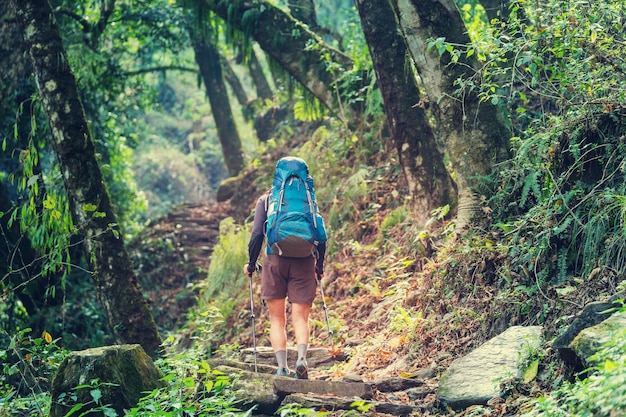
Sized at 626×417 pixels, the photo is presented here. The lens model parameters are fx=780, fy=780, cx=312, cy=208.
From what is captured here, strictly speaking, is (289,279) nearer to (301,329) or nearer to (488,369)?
(301,329)

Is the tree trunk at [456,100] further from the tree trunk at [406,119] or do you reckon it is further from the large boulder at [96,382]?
the large boulder at [96,382]

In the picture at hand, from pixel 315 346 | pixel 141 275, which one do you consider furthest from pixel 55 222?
pixel 141 275

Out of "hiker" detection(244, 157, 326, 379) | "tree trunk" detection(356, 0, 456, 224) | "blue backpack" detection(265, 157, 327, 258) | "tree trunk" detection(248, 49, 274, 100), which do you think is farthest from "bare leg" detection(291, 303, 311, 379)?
"tree trunk" detection(248, 49, 274, 100)

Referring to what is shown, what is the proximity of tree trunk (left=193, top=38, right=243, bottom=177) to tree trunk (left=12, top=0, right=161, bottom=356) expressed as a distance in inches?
462

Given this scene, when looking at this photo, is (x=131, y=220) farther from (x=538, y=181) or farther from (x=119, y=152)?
(x=538, y=181)

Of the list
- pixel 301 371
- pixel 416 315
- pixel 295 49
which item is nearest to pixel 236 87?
pixel 295 49

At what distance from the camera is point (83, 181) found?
9.13m

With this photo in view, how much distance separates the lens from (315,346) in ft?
33.7

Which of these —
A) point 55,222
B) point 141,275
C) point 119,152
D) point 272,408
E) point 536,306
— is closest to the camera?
point 272,408

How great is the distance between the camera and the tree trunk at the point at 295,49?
13.5m

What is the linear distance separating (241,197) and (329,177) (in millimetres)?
5034

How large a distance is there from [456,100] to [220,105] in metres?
13.2

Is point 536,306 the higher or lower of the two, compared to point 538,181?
lower

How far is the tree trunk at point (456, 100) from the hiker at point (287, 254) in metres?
2.18
